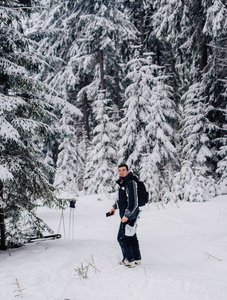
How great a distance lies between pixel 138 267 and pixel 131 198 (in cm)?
130

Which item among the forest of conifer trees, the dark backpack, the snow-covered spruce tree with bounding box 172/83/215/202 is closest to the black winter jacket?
the dark backpack

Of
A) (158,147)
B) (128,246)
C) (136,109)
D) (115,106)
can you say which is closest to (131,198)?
(128,246)

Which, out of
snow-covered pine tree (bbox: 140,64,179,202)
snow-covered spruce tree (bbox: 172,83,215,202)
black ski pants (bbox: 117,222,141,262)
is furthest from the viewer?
snow-covered pine tree (bbox: 140,64,179,202)

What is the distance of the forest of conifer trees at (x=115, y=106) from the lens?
5305 millimetres

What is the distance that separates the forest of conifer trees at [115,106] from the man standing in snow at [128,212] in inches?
75.6

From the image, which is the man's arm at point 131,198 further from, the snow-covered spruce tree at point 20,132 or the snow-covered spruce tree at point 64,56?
the snow-covered spruce tree at point 64,56

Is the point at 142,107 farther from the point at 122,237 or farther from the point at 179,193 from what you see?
the point at 122,237

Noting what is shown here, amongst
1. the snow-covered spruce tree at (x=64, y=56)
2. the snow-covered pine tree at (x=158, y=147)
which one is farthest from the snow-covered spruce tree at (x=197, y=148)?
the snow-covered spruce tree at (x=64, y=56)

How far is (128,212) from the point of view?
4383 millimetres

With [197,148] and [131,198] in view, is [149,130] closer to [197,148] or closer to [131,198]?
[197,148]

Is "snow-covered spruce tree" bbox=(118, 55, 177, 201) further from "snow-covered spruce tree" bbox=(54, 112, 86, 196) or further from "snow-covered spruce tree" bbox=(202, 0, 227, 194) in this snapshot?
"snow-covered spruce tree" bbox=(54, 112, 86, 196)

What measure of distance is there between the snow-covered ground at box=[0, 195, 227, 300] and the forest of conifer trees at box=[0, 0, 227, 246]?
124 cm

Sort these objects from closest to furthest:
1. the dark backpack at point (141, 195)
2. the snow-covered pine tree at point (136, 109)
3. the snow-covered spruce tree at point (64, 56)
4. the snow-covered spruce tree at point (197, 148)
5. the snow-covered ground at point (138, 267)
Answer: the snow-covered ground at point (138, 267)
the dark backpack at point (141, 195)
the snow-covered spruce tree at point (197, 148)
the snow-covered pine tree at point (136, 109)
the snow-covered spruce tree at point (64, 56)

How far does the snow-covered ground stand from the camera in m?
3.30
